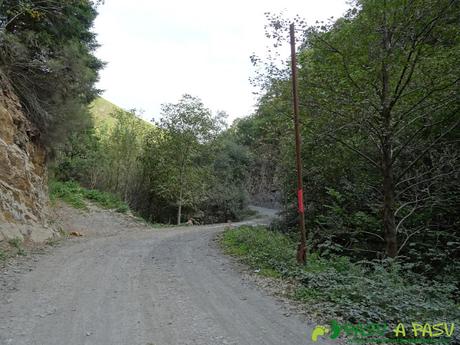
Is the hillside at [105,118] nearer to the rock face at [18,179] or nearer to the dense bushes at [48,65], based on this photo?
the dense bushes at [48,65]

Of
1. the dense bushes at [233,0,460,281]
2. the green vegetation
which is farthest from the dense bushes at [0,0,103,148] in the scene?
the dense bushes at [233,0,460,281]

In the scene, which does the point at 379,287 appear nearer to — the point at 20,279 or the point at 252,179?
the point at 20,279

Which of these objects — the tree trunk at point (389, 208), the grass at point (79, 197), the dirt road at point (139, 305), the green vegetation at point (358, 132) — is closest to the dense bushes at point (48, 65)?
the green vegetation at point (358, 132)

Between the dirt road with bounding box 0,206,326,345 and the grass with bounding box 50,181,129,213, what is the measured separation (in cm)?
905

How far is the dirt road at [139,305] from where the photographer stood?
3.91 metres

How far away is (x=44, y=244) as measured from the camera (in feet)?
31.2

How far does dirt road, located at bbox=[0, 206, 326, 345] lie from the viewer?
3910 millimetres

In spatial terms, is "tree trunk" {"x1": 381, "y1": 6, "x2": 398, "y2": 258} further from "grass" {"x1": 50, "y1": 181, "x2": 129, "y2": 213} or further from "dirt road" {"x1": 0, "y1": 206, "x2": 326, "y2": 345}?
"grass" {"x1": 50, "y1": 181, "x2": 129, "y2": 213}

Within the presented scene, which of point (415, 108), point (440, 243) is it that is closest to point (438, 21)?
point (415, 108)

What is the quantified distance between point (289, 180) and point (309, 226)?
7.10 ft

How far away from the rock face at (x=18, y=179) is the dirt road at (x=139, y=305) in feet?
5.95

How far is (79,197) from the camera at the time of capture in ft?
57.3

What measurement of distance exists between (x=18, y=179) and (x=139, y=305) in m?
7.52

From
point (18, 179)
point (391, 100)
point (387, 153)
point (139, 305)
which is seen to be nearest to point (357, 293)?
point (139, 305)
